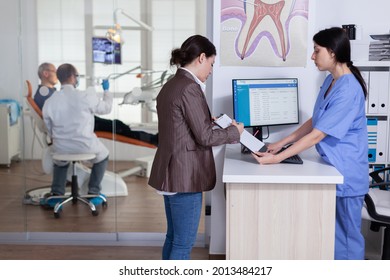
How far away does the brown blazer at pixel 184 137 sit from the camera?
2.79 meters

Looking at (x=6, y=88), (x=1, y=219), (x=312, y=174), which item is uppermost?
(x=6, y=88)

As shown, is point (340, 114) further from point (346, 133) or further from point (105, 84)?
point (105, 84)

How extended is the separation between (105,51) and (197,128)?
167 centimetres

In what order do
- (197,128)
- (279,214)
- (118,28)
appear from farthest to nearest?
(118,28) < (279,214) < (197,128)

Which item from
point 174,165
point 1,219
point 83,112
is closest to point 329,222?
point 174,165

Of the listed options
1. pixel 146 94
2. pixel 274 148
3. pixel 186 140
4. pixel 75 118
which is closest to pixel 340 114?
pixel 274 148

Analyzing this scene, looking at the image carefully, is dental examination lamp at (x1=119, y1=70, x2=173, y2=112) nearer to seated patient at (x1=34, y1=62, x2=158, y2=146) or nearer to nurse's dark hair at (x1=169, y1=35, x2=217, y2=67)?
seated patient at (x1=34, y1=62, x2=158, y2=146)

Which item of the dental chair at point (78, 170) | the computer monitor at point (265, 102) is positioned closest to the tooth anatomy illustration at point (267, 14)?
the computer monitor at point (265, 102)

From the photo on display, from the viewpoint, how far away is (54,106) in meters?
4.31

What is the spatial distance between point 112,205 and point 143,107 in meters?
0.76

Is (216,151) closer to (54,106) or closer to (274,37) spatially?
(274,37)

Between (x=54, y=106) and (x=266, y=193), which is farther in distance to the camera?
(x=54, y=106)

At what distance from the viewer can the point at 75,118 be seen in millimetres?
4312

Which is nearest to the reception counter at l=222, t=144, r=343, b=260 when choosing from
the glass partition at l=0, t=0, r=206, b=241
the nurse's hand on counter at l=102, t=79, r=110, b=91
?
the glass partition at l=0, t=0, r=206, b=241
